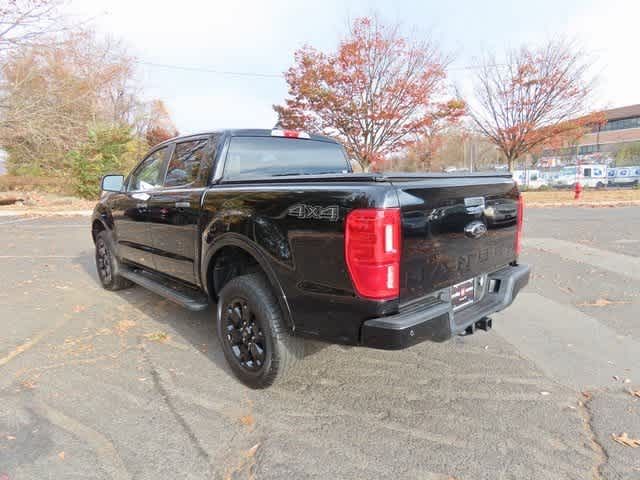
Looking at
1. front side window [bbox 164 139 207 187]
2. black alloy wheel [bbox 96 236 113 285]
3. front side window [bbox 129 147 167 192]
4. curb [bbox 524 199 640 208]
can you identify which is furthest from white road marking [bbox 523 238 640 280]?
curb [bbox 524 199 640 208]

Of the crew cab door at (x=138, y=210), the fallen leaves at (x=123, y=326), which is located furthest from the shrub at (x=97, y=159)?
the fallen leaves at (x=123, y=326)

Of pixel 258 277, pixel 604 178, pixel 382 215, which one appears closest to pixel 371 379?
pixel 258 277

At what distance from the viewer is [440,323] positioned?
242cm

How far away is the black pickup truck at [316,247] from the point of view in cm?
223

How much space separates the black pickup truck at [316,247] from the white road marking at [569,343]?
2.34 ft

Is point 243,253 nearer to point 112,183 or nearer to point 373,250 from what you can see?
point 373,250

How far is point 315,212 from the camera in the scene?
235cm

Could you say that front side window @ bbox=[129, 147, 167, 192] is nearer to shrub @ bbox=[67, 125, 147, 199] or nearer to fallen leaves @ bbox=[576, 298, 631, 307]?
fallen leaves @ bbox=[576, 298, 631, 307]

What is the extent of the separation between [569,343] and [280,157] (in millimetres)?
3064

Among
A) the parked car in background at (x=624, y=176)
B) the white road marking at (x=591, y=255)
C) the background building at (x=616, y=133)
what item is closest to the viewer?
the white road marking at (x=591, y=255)

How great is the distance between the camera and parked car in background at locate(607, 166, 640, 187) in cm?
2906

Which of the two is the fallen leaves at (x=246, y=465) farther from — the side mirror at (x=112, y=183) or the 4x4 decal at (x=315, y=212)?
the side mirror at (x=112, y=183)

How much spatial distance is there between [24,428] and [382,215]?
2.50 m

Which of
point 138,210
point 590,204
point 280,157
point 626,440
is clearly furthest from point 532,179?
point 626,440
